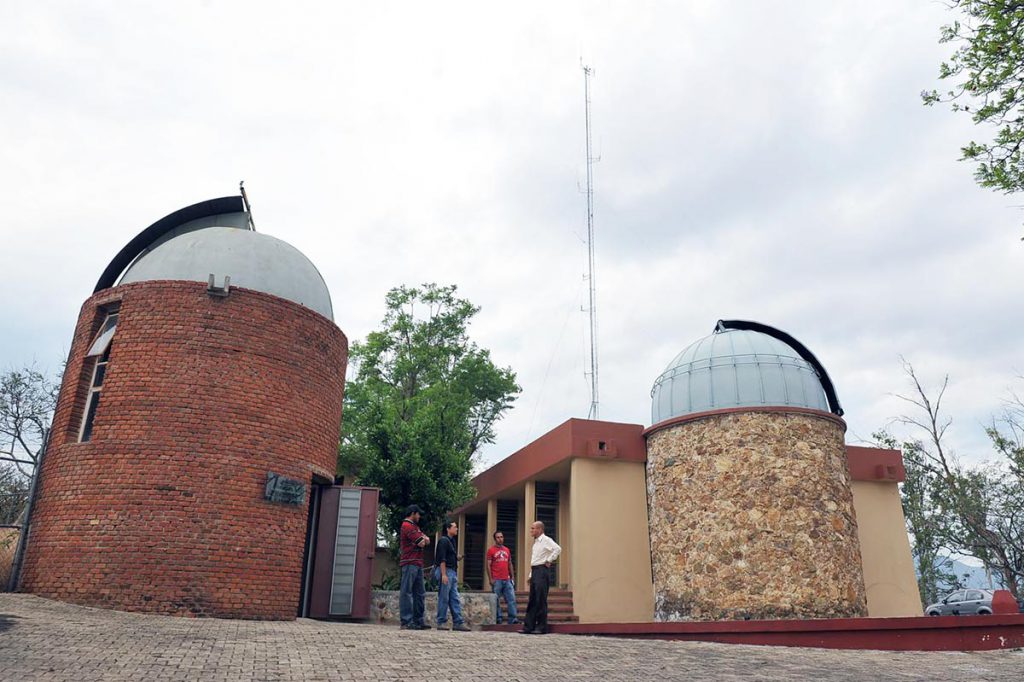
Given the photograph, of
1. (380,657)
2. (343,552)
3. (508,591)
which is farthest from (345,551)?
(380,657)

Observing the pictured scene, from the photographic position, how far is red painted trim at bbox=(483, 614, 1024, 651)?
9180mm

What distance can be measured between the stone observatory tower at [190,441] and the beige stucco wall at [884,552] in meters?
13.4

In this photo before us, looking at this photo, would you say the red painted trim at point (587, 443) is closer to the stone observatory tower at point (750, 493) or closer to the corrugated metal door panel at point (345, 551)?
the stone observatory tower at point (750, 493)

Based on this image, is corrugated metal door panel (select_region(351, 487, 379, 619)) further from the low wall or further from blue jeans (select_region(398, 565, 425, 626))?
blue jeans (select_region(398, 565, 425, 626))

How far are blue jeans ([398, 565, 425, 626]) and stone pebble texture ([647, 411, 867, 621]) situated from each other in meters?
6.33

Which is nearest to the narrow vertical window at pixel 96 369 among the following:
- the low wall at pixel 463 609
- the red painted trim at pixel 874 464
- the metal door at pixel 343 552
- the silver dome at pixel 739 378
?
the metal door at pixel 343 552

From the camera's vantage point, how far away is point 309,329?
41.9ft

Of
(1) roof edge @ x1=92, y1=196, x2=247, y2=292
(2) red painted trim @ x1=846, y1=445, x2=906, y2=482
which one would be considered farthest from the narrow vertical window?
(2) red painted trim @ x1=846, y1=445, x2=906, y2=482

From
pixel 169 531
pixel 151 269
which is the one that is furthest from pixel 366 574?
pixel 151 269

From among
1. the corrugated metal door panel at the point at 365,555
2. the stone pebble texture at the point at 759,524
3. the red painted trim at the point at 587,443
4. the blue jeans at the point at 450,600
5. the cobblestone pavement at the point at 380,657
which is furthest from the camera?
the red painted trim at the point at 587,443

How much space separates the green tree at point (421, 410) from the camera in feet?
59.0

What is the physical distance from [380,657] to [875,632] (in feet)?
24.1

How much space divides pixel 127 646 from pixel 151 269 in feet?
25.8

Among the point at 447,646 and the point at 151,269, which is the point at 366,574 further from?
the point at 151,269
